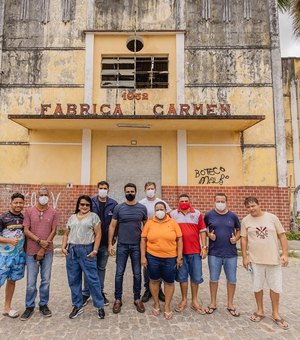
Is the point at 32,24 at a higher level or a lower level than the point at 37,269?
higher

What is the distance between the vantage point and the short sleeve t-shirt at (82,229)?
4.36 m

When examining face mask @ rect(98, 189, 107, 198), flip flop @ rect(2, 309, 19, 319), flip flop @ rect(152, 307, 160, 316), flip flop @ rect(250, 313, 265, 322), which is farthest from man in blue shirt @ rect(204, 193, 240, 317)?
flip flop @ rect(2, 309, 19, 319)

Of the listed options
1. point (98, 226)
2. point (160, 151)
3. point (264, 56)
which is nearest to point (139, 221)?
point (98, 226)

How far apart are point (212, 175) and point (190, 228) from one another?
613 cm

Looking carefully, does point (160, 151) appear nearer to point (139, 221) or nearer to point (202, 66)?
point (202, 66)

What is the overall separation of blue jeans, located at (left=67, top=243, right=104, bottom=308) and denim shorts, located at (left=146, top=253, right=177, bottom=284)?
0.83 m

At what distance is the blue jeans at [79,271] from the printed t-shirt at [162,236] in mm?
850

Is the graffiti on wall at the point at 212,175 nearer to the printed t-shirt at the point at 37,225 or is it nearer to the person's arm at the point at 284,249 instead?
the person's arm at the point at 284,249

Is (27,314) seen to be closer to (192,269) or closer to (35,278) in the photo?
(35,278)

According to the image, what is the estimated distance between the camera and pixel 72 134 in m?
10.5

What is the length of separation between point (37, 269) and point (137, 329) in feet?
5.57

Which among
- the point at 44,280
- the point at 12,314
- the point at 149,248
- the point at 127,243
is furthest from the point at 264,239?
the point at 12,314

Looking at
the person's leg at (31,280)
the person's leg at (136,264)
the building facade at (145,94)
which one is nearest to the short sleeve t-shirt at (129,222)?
the person's leg at (136,264)

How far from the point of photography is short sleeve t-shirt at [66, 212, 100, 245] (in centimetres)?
436
